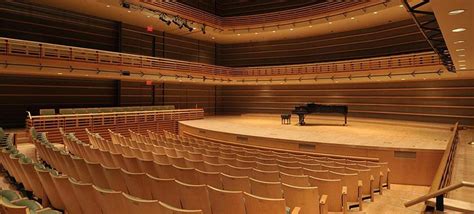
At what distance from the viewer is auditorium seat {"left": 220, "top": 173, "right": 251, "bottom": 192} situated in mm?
3098

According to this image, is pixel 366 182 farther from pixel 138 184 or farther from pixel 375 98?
pixel 375 98

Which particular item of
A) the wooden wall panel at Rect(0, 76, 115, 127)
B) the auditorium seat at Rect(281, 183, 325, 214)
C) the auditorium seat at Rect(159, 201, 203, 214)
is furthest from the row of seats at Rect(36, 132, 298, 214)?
the wooden wall panel at Rect(0, 76, 115, 127)

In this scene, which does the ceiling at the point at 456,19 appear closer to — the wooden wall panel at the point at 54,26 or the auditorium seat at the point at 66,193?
the auditorium seat at the point at 66,193

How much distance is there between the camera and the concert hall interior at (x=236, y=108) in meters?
2.90

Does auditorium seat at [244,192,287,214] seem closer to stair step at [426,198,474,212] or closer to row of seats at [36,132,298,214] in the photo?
row of seats at [36,132,298,214]

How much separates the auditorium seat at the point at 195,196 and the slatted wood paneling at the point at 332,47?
1229cm

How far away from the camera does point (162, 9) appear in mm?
12711

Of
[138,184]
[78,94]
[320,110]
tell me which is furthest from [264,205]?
[78,94]

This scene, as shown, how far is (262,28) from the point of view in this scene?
1455cm

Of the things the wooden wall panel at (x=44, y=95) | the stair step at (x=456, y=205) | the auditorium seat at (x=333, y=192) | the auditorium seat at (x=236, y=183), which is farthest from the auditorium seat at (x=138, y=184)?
the wooden wall panel at (x=44, y=95)

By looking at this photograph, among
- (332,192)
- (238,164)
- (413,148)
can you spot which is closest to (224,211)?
(332,192)

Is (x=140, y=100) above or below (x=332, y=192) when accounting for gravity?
above

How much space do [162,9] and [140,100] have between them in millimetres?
4375

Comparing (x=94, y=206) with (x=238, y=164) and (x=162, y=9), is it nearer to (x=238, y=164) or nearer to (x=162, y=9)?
(x=238, y=164)
